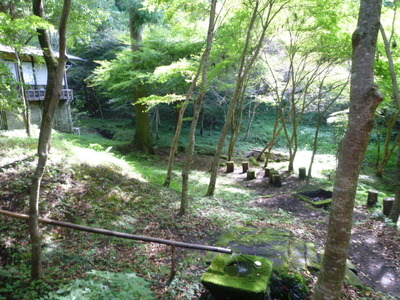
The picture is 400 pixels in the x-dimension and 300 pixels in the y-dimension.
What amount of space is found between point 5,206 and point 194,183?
279 inches

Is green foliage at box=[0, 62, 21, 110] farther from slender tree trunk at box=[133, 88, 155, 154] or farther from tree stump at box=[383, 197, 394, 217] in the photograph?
tree stump at box=[383, 197, 394, 217]

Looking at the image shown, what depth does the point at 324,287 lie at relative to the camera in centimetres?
285

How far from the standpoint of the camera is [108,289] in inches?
125

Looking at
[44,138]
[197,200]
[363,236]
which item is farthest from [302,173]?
[44,138]

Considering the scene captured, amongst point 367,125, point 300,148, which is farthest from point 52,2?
point 300,148

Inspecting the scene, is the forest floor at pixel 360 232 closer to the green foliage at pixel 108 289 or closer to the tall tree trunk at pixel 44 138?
the green foliage at pixel 108 289

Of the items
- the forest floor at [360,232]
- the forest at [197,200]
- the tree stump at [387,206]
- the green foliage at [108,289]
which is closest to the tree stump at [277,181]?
the forest at [197,200]

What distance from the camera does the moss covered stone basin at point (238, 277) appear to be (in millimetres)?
3094

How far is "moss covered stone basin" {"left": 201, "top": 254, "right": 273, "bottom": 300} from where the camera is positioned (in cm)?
309

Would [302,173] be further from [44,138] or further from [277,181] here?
[44,138]

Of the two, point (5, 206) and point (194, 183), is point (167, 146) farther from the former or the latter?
point (5, 206)

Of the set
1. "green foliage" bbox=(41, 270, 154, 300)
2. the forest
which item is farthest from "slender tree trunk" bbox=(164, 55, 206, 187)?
"green foliage" bbox=(41, 270, 154, 300)

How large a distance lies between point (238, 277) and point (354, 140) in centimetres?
212

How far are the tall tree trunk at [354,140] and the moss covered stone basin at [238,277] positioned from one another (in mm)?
714
